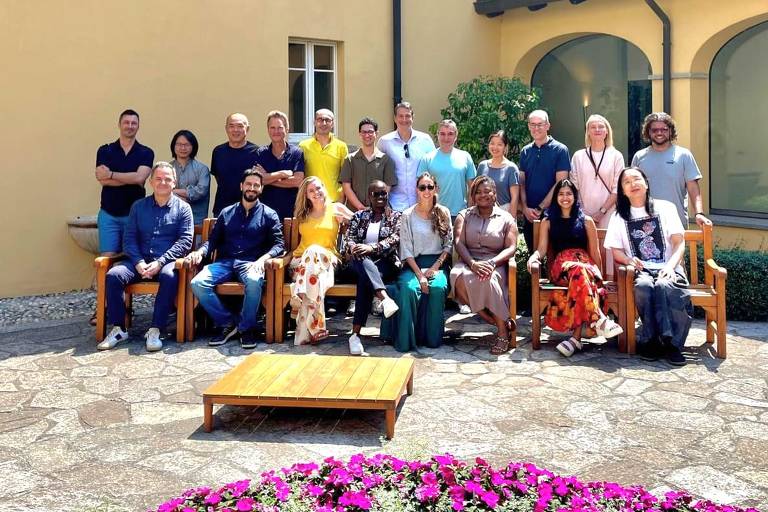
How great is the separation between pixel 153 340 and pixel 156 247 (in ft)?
2.93

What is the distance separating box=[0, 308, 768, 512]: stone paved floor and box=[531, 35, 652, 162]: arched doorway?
5.66 m

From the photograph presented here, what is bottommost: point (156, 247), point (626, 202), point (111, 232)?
point (156, 247)

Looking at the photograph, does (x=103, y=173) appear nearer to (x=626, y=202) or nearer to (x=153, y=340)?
(x=153, y=340)

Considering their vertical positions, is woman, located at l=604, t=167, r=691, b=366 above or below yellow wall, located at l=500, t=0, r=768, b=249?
below

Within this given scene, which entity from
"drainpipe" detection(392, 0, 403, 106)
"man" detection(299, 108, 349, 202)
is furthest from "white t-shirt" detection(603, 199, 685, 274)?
"drainpipe" detection(392, 0, 403, 106)

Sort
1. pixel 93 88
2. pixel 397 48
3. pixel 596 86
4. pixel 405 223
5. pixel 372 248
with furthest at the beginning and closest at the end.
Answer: pixel 596 86 < pixel 397 48 < pixel 93 88 < pixel 405 223 < pixel 372 248

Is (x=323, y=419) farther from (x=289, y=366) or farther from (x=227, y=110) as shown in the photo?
(x=227, y=110)

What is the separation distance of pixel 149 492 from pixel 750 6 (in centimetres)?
840

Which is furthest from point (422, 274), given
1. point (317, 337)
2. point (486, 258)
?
point (317, 337)

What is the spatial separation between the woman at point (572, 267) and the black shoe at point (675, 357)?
38cm

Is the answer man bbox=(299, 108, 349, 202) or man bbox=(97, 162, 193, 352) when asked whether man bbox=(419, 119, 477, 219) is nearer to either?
man bbox=(299, 108, 349, 202)

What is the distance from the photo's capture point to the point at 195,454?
462 cm

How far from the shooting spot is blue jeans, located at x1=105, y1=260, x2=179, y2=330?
7113 millimetres

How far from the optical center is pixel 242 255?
291 inches
